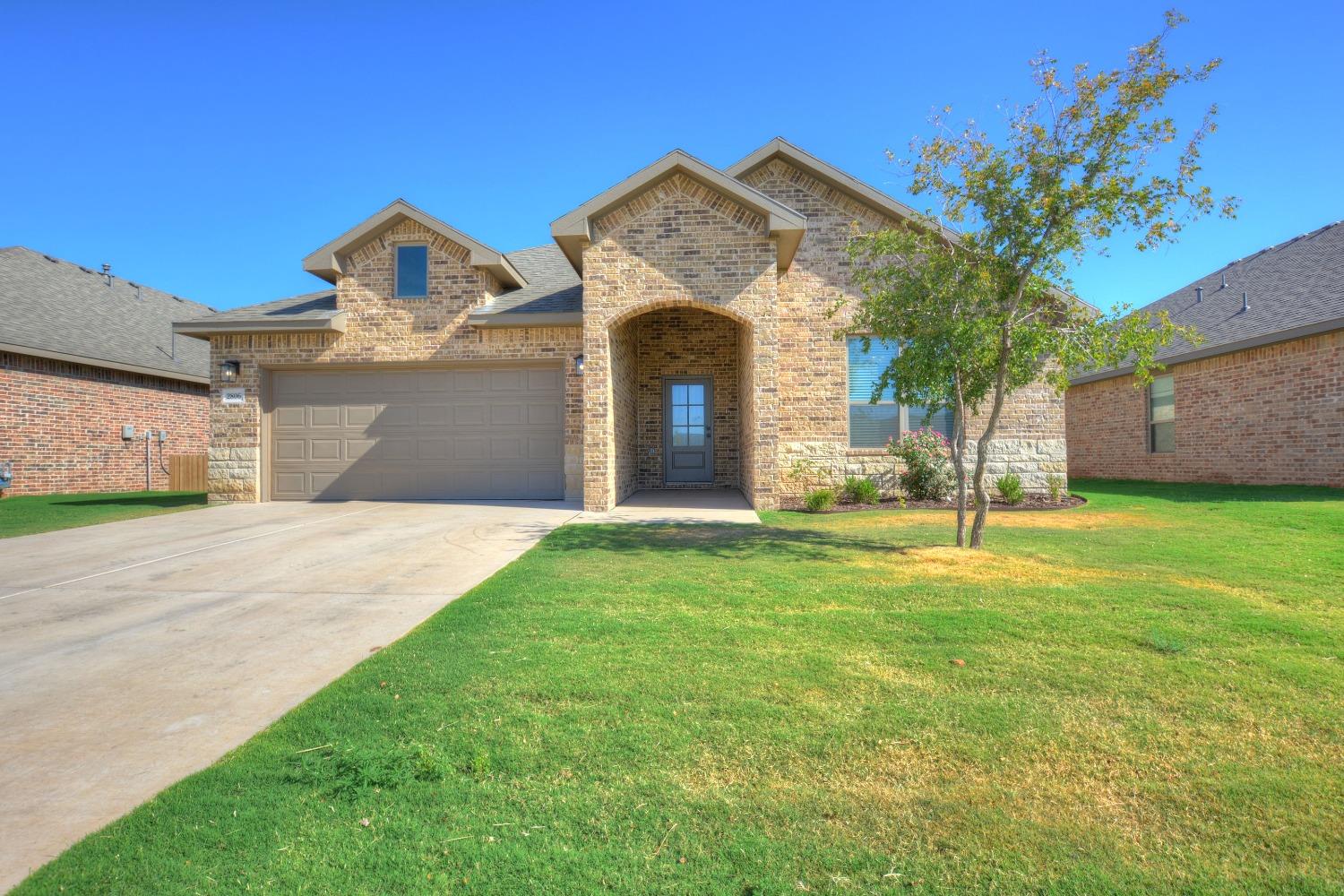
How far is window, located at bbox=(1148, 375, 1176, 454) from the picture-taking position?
1727 centimetres

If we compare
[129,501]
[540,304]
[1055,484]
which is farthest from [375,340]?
[1055,484]

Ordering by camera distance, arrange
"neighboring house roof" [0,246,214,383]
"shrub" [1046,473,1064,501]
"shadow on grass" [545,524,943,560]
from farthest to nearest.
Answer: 1. "neighboring house roof" [0,246,214,383]
2. "shrub" [1046,473,1064,501]
3. "shadow on grass" [545,524,943,560]

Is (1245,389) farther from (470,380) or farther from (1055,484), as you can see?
(470,380)

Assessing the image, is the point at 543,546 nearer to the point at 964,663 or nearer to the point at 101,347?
the point at 964,663

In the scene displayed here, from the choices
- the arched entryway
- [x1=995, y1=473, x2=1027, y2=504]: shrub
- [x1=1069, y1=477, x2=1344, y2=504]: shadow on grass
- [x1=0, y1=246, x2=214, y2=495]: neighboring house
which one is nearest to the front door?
the arched entryway

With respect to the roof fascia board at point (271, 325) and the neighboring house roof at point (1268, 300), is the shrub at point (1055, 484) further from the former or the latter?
the roof fascia board at point (271, 325)

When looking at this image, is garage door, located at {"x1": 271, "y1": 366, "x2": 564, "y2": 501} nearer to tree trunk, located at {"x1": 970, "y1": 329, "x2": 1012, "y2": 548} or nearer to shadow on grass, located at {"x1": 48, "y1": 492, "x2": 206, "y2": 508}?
shadow on grass, located at {"x1": 48, "y1": 492, "x2": 206, "y2": 508}

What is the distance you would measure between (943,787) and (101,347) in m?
21.5

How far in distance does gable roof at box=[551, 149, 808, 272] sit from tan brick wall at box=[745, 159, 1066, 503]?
1.91m

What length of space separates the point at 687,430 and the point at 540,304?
431cm

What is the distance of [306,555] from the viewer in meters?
7.10

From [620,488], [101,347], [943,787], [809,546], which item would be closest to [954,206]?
[809,546]

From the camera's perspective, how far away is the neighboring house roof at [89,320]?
52.1 feet

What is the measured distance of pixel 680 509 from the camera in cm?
1098
